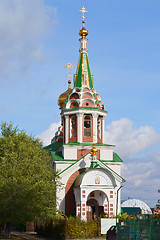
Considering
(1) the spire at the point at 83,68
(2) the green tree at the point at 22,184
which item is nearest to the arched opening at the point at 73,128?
(1) the spire at the point at 83,68

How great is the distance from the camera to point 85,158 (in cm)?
Answer: 3919

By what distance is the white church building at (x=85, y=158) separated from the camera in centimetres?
3578

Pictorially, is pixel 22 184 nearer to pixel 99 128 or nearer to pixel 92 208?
pixel 92 208

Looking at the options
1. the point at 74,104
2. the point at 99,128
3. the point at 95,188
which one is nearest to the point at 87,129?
the point at 99,128

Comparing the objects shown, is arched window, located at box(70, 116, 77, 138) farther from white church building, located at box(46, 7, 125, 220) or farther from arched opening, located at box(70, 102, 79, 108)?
arched opening, located at box(70, 102, 79, 108)

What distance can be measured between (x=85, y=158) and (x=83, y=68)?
374 inches

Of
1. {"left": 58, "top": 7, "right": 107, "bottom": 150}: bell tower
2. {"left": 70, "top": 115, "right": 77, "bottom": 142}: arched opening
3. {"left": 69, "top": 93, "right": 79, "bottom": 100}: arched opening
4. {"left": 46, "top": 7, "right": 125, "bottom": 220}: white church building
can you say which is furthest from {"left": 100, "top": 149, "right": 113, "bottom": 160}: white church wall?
{"left": 69, "top": 93, "right": 79, "bottom": 100}: arched opening

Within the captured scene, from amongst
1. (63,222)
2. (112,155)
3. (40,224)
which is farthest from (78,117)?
A: (63,222)

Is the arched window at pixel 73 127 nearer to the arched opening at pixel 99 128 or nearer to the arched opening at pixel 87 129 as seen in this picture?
the arched opening at pixel 87 129

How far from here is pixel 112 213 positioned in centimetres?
3606

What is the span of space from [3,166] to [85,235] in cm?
746

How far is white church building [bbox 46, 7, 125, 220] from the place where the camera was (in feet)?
117

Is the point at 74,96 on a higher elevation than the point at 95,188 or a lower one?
higher

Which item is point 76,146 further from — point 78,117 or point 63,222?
point 63,222
